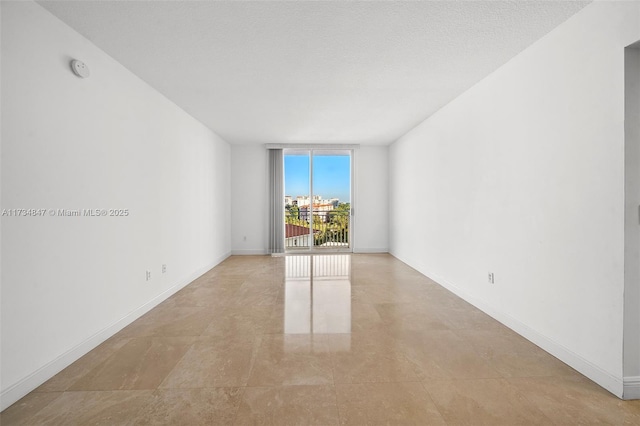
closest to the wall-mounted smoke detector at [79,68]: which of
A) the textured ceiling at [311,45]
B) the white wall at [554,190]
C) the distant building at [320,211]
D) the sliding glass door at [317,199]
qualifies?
the textured ceiling at [311,45]

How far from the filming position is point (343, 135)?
555 cm

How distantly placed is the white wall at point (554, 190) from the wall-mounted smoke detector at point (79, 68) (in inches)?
140

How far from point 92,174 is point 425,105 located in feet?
12.4

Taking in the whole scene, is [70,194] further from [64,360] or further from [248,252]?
[248,252]

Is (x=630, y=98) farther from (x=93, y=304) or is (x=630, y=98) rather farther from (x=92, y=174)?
(x=93, y=304)

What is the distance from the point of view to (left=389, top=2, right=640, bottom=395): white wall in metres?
1.73

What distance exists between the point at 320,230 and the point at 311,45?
5226mm

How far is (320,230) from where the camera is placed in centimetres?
725

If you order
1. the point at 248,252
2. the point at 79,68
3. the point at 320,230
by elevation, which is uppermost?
the point at 79,68

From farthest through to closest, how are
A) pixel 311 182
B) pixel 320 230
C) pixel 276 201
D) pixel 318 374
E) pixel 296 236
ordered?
pixel 320 230 < pixel 296 236 < pixel 311 182 < pixel 276 201 < pixel 318 374

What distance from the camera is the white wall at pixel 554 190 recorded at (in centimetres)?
173

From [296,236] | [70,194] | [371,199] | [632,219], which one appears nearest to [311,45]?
[70,194]

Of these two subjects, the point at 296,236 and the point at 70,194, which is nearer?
the point at 70,194

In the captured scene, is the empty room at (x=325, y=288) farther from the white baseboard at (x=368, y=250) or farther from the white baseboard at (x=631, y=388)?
the white baseboard at (x=368, y=250)
